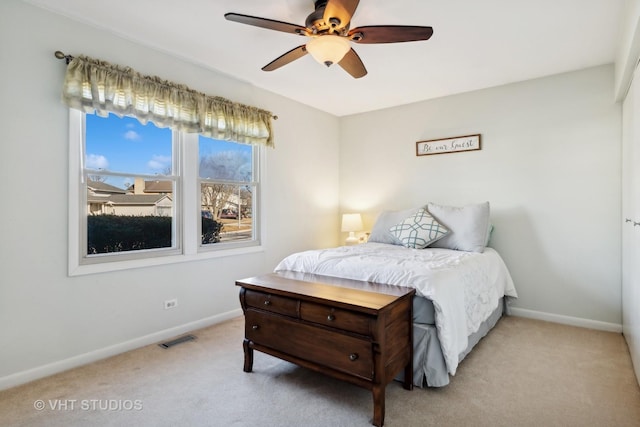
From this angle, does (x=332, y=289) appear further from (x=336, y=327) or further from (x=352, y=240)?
(x=352, y=240)

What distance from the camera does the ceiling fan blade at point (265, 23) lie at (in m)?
1.95

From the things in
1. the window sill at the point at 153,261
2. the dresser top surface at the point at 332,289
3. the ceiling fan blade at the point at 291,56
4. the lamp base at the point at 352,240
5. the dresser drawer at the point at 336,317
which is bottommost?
the dresser drawer at the point at 336,317

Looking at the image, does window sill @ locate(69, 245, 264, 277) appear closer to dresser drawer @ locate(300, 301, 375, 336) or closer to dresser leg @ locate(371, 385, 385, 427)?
dresser drawer @ locate(300, 301, 375, 336)

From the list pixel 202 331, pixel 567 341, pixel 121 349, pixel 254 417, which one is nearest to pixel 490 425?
pixel 254 417

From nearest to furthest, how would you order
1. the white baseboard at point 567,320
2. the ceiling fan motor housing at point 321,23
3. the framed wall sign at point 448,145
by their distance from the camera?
1. the ceiling fan motor housing at point 321,23
2. the white baseboard at point 567,320
3. the framed wall sign at point 448,145

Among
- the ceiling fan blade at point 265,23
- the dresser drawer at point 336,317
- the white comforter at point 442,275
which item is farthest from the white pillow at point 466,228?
the ceiling fan blade at point 265,23

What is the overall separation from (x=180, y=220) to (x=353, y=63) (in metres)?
2.04

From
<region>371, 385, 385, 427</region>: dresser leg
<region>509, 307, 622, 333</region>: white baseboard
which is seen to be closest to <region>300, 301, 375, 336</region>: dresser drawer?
<region>371, 385, 385, 427</region>: dresser leg

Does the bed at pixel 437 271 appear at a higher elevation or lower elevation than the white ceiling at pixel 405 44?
lower

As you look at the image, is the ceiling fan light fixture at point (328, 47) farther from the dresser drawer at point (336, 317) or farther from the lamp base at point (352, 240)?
the lamp base at point (352, 240)

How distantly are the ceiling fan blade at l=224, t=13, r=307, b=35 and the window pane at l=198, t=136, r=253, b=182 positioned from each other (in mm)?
1594

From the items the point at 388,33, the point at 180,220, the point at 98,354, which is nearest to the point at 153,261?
the point at 180,220

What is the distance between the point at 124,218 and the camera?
113 inches

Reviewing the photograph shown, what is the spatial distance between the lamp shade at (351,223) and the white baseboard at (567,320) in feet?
6.46
